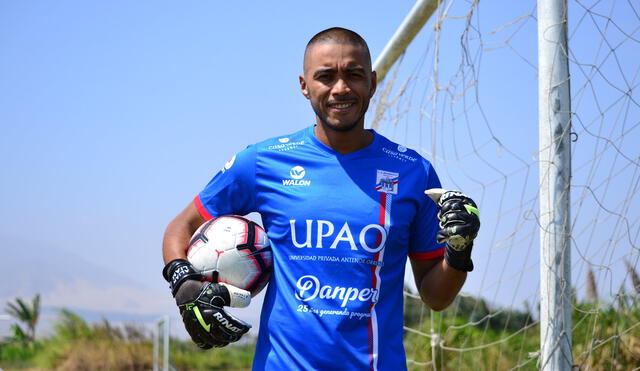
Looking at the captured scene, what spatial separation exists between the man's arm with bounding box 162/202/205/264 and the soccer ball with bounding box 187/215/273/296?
7 cm

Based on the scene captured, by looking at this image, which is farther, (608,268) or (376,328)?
(608,268)

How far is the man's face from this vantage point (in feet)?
9.74

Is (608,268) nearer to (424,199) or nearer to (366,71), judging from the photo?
(424,199)

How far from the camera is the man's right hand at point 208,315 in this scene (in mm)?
2766

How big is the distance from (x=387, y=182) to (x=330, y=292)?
19.4 inches

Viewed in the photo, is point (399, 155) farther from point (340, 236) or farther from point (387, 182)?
point (340, 236)


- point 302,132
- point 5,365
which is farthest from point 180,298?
point 5,365

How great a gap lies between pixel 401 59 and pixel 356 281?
402 centimetres

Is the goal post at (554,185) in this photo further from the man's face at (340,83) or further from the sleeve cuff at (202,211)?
the sleeve cuff at (202,211)

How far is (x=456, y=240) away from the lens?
9.04 feet

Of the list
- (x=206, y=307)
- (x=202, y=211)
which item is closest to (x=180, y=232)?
(x=202, y=211)

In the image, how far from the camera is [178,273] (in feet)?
9.52

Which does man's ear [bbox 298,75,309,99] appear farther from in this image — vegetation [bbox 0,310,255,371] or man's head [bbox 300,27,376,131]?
vegetation [bbox 0,310,255,371]

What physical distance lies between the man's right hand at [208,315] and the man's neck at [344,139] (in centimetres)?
71
